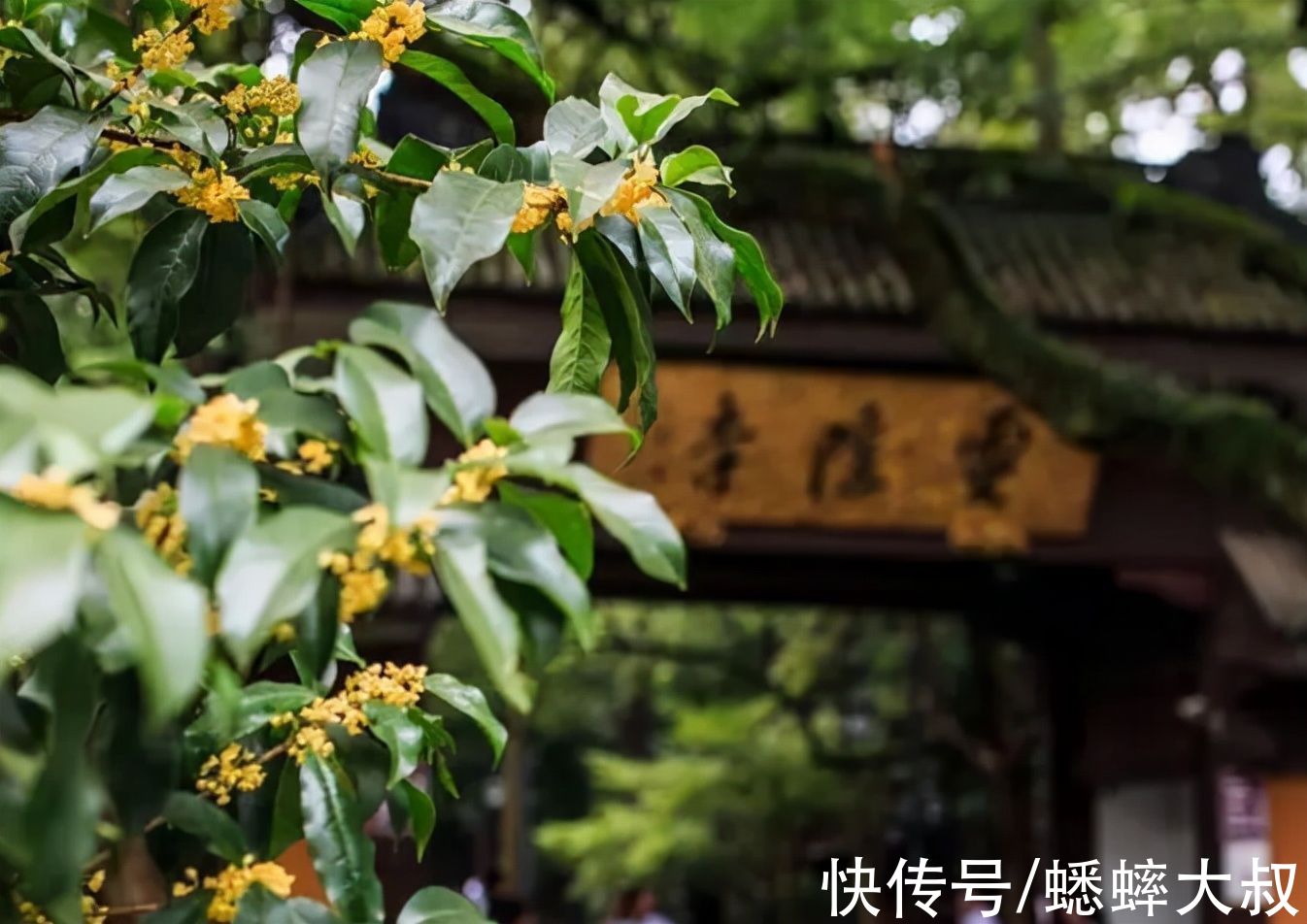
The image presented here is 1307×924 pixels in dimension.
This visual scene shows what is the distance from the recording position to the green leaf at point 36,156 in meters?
1.04

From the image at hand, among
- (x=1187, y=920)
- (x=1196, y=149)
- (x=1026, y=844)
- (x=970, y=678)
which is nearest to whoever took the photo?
(x=1196, y=149)

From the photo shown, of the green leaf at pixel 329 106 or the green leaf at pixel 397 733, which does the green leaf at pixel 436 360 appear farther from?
the green leaf at pixel 397 733

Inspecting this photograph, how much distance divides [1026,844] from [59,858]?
6.25m

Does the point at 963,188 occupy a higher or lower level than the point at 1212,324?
higher

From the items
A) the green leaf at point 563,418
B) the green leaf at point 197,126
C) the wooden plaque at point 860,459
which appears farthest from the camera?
the wooden plaque at point 860,459

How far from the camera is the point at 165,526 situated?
2.28 feet

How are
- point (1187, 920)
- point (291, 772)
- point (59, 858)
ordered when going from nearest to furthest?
1. point (59, 858)
2. point (291, 772)
3. point (1187, 920)

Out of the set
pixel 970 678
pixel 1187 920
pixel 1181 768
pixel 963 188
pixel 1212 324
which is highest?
pixel 963 188

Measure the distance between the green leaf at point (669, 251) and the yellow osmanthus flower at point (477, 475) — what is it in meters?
0.31

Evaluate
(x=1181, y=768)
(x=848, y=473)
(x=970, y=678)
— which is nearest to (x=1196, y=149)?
(x=848, y=473)

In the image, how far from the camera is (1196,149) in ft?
16.5

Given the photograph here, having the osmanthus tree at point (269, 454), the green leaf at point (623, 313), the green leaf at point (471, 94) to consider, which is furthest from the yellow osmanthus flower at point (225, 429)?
the green leaf at point (471, 94)

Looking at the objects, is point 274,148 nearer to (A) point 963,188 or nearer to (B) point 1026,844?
(A) point 963,188

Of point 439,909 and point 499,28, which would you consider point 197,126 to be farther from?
point 439,909
